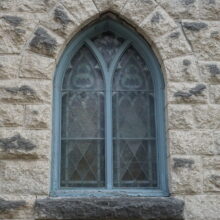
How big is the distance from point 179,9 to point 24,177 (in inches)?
86.3

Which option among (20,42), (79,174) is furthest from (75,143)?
(20,42)

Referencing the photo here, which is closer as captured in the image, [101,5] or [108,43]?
[101,5]

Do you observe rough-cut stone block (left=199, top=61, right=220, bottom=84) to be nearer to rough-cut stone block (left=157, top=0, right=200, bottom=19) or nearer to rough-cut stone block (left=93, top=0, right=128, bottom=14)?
rough-cut stone block (left=157, top=0, right=200, bottom=19)

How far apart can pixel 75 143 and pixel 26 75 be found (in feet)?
2.61

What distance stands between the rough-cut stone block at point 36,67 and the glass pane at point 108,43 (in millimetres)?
589

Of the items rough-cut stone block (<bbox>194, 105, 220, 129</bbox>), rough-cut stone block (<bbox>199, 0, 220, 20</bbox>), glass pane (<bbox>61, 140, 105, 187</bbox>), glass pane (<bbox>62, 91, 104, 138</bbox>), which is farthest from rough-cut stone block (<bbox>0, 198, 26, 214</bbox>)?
rough-cut stone block (<bbox>199, 0, 220, 20</bbox>)

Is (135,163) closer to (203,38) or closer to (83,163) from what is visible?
(83,163)

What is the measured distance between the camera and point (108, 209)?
4.05 metres

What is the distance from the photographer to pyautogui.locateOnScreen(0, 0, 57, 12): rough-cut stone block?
445cm

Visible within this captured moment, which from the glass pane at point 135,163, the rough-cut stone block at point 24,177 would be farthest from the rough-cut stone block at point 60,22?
the rough-cut stone block at point 24,177

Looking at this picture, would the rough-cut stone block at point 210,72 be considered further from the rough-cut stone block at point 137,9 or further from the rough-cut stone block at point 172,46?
the rough-cut stone block at point 137,9

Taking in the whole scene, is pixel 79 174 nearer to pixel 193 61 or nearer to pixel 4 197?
pixel 4 197

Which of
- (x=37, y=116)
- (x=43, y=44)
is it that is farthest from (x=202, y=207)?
(x=43, y=44)

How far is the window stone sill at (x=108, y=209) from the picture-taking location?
158 inches
